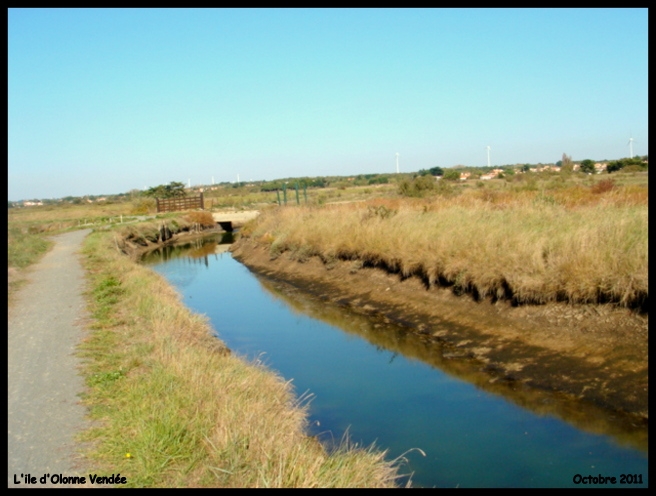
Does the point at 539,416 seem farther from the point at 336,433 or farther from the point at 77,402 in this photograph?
the point at 77,402

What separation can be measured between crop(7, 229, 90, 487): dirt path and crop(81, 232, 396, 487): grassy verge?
0.83 ft

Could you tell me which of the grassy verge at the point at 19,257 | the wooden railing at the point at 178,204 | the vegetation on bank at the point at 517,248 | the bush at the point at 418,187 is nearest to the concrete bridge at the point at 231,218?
the wooden railing at the point at 178,204

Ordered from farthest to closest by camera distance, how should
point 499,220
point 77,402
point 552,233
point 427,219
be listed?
point 427,219, point 499,220, point 552,233, point 77,402

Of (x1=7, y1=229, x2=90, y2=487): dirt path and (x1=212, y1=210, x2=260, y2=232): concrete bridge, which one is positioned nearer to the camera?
(x1=7, y1=229, x2=90, y2=487): dirt path

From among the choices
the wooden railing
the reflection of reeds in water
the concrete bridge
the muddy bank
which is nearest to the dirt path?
the reflection of reeds in water

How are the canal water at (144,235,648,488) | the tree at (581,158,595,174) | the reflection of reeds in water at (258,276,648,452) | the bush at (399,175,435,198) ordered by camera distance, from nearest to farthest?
1. the canal water at (144,235,648,488)
2. the reflection of reeds in water at (258,276,648,452)
3. the bush at (399,175,435,198)
4. the tree at (581,158,595,174)

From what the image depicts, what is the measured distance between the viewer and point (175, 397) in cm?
677

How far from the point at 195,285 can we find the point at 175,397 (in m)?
17.9

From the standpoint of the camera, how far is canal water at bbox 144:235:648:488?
7168 mm

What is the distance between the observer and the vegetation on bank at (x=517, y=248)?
11312 mm

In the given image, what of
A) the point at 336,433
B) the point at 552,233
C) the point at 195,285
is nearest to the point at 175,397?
the point at 336,433

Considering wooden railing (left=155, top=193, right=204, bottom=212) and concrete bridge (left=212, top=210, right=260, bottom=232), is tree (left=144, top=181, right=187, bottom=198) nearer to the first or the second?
wooden railing (left=155, top=193, right=204, bottom=212)

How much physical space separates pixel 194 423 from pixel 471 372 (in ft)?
20.1

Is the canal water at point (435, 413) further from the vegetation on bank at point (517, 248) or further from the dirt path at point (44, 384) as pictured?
the dirt path at point (44, 384)
